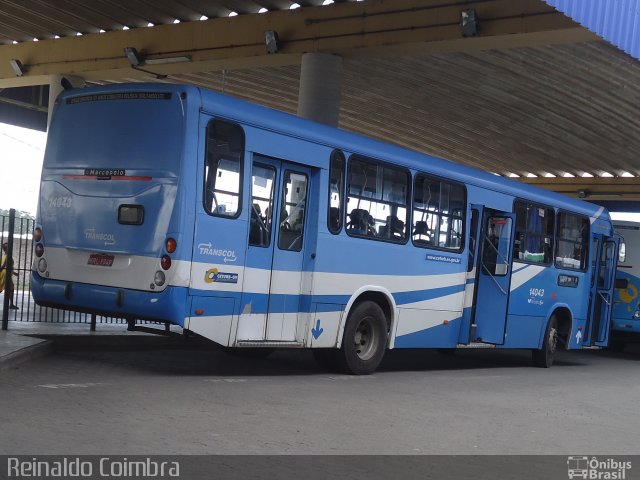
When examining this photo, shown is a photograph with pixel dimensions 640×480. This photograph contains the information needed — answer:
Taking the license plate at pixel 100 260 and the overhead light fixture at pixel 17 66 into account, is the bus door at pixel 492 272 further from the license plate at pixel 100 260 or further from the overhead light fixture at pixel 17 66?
the overhead light fixture at pixel 17 66

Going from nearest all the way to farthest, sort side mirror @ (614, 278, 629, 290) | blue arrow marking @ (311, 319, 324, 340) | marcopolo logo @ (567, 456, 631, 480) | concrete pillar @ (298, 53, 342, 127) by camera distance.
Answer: marcopolo logo @ (567, 456, 631, 480)
blue arrow marking @ (311, 319, 324, 340)
concrete pillar @ (298, 53, 342, 127)
side mirror @ (614, 278, 629, 290)

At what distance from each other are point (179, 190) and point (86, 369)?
2575mm

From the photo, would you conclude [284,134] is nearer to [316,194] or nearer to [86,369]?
[316,194]

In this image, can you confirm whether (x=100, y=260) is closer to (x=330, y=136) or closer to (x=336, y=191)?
(x=336, y=191)

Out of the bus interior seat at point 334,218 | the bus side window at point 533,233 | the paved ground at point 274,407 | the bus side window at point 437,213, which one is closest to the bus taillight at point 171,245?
the paved ground at point 274,407

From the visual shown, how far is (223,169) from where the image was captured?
10.7 m

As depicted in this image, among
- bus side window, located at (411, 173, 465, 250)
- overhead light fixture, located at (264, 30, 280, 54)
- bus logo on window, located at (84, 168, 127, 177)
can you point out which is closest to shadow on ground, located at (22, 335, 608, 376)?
bus logo on window, located at (84, 168, 127, 177)

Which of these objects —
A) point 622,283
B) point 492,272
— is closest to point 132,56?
point 492,272

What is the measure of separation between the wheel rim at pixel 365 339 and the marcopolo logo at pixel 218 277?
2.64 m

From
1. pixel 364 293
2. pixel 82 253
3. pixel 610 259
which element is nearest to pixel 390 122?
pixel 610 259

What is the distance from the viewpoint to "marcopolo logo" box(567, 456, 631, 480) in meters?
7.37

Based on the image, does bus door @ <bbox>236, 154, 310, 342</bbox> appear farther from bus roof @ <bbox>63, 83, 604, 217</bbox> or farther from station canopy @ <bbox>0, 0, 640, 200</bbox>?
station canopy @ <bbox>0, 0, 640, 200</bbox>
